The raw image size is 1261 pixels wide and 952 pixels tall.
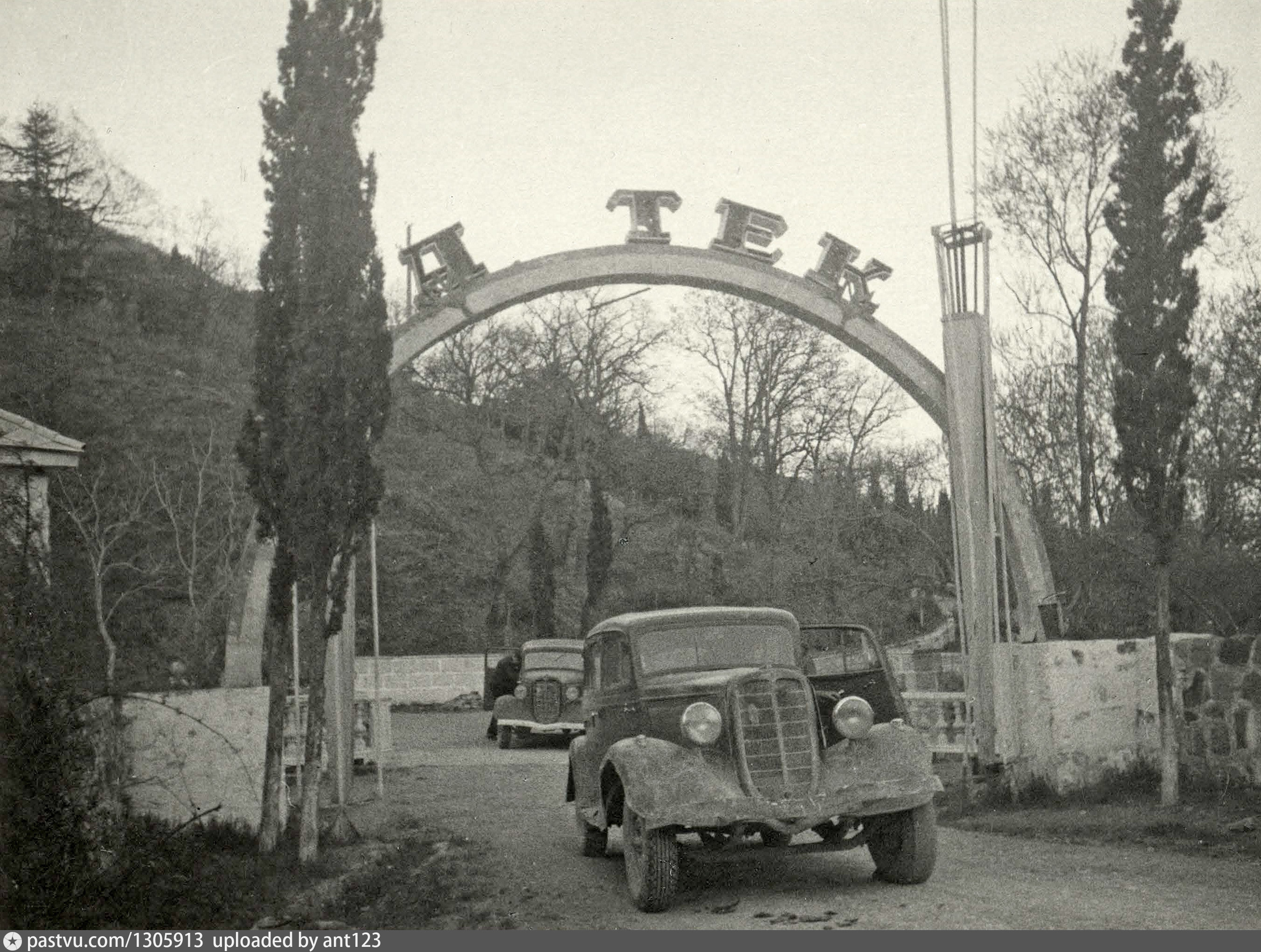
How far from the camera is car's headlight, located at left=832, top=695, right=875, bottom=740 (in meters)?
7.30

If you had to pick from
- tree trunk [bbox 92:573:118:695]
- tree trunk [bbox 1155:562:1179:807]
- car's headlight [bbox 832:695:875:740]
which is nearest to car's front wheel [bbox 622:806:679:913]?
car's headlight [bbox 832:695:875:740]

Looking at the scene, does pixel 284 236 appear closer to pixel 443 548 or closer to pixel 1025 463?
pixel 1025 463

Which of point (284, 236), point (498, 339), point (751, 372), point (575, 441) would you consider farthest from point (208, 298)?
point (284, 236)

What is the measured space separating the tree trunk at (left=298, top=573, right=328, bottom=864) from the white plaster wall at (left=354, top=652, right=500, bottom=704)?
19244 millimetres

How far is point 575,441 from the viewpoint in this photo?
125 feet

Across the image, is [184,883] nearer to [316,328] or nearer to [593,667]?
[593,667]

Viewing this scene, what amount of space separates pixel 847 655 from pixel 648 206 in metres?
5.38

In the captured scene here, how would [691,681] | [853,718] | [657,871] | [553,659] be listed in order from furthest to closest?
1. [553,659]
2. [691,681]
3. [853,718]
4. [657,871]

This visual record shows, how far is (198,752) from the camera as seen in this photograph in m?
8.17

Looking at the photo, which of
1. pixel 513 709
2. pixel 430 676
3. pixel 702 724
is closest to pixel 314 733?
pixel 702 724

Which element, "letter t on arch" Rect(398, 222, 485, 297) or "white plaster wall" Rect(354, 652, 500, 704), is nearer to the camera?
"letter t on arch" Rect(398, 222, 485, 297)

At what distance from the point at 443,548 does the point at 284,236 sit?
28838 mm

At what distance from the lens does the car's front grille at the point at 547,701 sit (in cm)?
1808

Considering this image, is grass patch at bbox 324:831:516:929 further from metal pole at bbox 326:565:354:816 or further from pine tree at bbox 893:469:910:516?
pine tree at bbox 893:469:910:516
